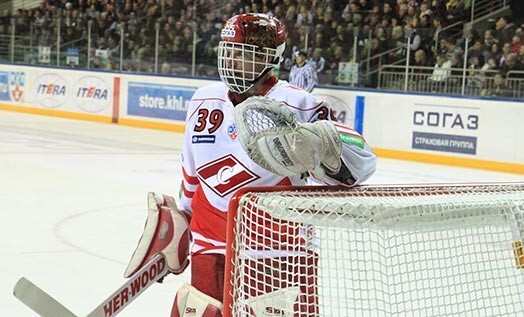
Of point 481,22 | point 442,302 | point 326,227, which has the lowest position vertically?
point 442,302

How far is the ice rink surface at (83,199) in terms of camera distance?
4.33 meters

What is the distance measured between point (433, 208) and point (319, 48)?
1072 centimetres

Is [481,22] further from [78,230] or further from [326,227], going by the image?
[326,227]

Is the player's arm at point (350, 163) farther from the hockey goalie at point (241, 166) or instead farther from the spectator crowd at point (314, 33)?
the spectator crowd at point (314, 33)

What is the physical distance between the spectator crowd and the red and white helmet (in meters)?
8.74

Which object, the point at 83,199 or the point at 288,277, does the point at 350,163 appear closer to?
the point at 288,277

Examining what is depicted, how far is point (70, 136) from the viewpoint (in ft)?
39.3

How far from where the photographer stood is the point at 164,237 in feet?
7.55

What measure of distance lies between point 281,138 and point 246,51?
55 cm

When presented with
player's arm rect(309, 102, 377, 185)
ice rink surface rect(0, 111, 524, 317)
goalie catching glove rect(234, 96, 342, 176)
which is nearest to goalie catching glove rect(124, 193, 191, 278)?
player's arm rect(309, 102, 377, 185)

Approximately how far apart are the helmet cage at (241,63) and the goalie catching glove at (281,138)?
456 mm

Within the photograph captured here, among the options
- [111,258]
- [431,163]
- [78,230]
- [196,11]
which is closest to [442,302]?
[111,258]

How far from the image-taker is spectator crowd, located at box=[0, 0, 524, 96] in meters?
11.0

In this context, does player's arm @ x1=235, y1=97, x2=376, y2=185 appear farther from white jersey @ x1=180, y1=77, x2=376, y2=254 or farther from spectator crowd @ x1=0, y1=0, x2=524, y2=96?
spectator crowd @ x1=0, y1=0, x2=524, y2=96
